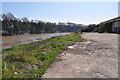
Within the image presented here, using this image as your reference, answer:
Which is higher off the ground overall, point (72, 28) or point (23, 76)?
point (72, 28)

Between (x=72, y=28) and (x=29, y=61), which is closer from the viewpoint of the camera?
(x=29, y=61)

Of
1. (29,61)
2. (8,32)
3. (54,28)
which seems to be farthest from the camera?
(54,28)

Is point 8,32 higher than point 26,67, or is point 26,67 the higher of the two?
point 8,32

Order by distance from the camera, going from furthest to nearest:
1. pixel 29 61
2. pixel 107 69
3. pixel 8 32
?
pixel 8 32 < pixel 29 61 < pixel 107 69

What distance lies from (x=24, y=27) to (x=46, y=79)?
6476 cm

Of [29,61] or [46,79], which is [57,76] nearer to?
[46,79]

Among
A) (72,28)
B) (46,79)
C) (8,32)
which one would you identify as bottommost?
(46,79)

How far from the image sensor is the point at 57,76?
12.0 ft

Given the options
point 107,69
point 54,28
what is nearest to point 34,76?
point 107,69

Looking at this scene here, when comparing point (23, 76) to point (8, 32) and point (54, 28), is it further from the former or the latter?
point (54, 28)

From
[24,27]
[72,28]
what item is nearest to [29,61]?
[24,27]

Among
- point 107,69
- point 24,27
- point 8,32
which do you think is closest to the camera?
point 107,69

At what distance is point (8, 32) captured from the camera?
52.0 m

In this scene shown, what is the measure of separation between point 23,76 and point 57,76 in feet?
3.72
